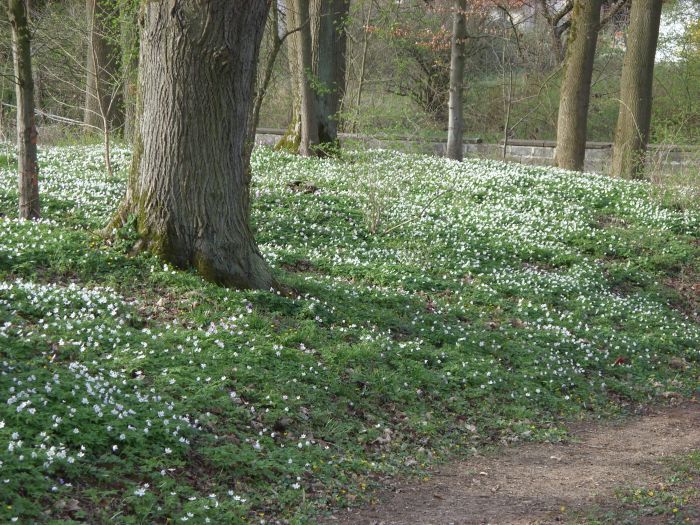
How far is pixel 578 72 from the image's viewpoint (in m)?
19.2

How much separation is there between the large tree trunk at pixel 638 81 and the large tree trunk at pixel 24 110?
14.3 metres

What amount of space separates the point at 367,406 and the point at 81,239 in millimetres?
4084

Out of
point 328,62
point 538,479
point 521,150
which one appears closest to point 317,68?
point 328,62

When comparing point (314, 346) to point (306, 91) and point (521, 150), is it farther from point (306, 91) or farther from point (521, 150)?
point (521, 150)

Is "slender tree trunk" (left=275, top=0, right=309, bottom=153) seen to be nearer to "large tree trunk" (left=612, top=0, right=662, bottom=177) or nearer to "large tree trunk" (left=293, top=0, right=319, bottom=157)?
"large tree trunk" (left=293, top=0, right=319, bottom=157)

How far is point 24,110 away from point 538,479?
7.66 m

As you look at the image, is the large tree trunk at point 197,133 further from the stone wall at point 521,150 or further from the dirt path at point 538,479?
the stone wall at point 521,150

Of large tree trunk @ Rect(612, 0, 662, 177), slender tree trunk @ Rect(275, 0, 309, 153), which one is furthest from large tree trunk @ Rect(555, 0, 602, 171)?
slender tree trunk @ Rect(275, 0, 309, 153)

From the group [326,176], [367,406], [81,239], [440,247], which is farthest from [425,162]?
[367,406]

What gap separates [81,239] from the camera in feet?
28.8

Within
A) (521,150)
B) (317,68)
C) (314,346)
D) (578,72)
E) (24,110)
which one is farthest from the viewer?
(521,150)

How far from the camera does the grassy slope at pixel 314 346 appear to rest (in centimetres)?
501

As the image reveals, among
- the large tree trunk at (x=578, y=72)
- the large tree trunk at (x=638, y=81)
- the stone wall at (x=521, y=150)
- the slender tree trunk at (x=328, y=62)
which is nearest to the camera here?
the slender tree trunk at (x=328, y=62)

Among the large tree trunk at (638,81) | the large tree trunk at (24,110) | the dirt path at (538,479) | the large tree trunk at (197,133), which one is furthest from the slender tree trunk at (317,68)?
the dirt path at (538,479)
